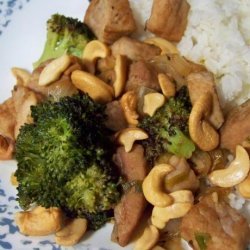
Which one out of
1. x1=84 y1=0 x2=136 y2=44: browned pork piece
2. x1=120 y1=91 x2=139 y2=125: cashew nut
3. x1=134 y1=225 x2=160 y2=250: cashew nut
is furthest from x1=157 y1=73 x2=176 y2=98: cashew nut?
x1=134 y1=225 x2=160 y2=250: cashew nut

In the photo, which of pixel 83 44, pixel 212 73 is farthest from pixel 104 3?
pixel 212 73

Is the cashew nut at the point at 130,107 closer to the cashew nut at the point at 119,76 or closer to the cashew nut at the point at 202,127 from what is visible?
the cashew nut at the point at 119,76

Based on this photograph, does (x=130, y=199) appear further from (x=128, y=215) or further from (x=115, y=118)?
(x=115, y=118)

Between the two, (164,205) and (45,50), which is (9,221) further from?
(45,50)

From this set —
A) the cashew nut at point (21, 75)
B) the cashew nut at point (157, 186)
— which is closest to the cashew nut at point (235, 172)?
the cashew nut at point (157, 186)

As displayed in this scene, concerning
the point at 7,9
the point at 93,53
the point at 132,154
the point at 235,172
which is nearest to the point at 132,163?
the point at 132,154

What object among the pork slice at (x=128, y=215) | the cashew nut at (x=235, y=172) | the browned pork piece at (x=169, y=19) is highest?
the browned pork piece at (x=169, y=19)

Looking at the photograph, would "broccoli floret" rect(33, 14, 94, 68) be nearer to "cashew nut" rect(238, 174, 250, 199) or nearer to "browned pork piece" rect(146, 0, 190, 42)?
"browned pork piece" rect(146, 0, 190, 42)
